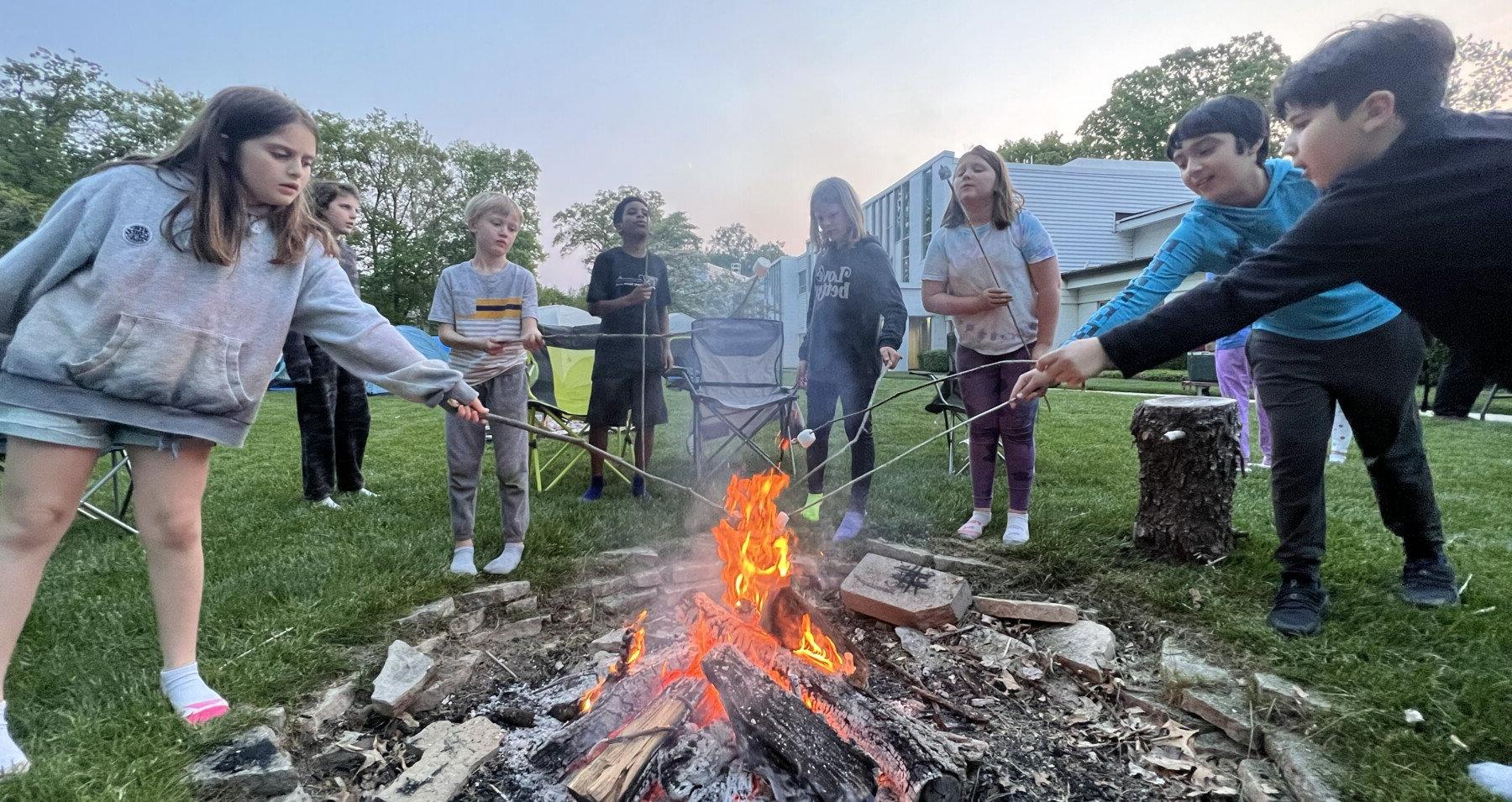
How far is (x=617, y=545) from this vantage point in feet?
11.0

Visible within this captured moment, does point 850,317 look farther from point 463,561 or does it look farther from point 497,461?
point 463,561

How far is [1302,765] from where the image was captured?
1651 millimetres

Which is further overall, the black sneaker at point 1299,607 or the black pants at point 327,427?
the black pants at point 327,427

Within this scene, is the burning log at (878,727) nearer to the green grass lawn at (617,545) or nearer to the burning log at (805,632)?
the burning log at (805,632)

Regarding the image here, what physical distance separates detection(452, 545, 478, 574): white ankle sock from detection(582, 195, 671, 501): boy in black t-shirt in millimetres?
1275

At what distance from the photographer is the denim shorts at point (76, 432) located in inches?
61.9

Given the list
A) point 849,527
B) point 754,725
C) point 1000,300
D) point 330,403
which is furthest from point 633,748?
point 330,403

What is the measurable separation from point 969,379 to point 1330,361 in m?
1.46

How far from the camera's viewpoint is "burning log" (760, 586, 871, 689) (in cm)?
234

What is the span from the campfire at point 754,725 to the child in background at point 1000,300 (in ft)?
4.76

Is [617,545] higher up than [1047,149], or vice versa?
[1047,149]

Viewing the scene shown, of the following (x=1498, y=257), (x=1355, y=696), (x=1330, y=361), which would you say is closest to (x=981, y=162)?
(x=1330, y=361)

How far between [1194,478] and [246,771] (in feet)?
11.5

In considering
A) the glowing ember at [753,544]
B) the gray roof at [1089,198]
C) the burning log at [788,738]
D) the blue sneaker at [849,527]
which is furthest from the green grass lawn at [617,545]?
the gray roof at [1089,198]
